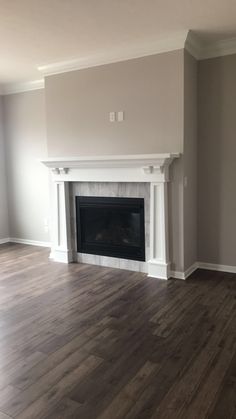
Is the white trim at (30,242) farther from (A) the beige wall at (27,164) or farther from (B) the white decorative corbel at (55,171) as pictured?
(B) the white decorative corbel at (55,171)

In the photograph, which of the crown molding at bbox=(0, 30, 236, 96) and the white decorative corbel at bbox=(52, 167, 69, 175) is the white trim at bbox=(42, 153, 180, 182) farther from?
the crown molding at bbox=(0, 30, 236, 96)

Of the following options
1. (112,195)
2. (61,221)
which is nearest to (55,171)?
(61,221)

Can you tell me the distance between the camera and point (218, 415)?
6.03 ft

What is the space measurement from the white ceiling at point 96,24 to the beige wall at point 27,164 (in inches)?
54.0

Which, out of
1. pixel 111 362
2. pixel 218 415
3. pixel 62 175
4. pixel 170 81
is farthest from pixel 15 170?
pixel 218 415

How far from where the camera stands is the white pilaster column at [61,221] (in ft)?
15.6

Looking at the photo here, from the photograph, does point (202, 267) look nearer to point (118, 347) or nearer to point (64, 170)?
point (118, 347)

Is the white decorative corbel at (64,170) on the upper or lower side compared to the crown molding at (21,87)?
lower

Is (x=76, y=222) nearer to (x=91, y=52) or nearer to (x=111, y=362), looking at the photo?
(x=91, y=52)

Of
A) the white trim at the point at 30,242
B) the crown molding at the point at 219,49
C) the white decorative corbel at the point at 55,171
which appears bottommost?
the white trim at the point at 30,242

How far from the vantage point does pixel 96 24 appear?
330 centimetres

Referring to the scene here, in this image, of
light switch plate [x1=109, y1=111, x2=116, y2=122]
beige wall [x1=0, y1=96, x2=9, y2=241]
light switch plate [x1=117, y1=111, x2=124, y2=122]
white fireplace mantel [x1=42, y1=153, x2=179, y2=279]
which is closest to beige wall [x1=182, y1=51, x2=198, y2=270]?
white fireplace mantel [x1=42, y1=153, x2=179, y2=279]

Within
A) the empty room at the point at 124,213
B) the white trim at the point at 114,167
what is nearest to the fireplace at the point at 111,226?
the empty room at the point at 124,213

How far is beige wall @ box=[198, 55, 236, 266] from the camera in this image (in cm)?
402
